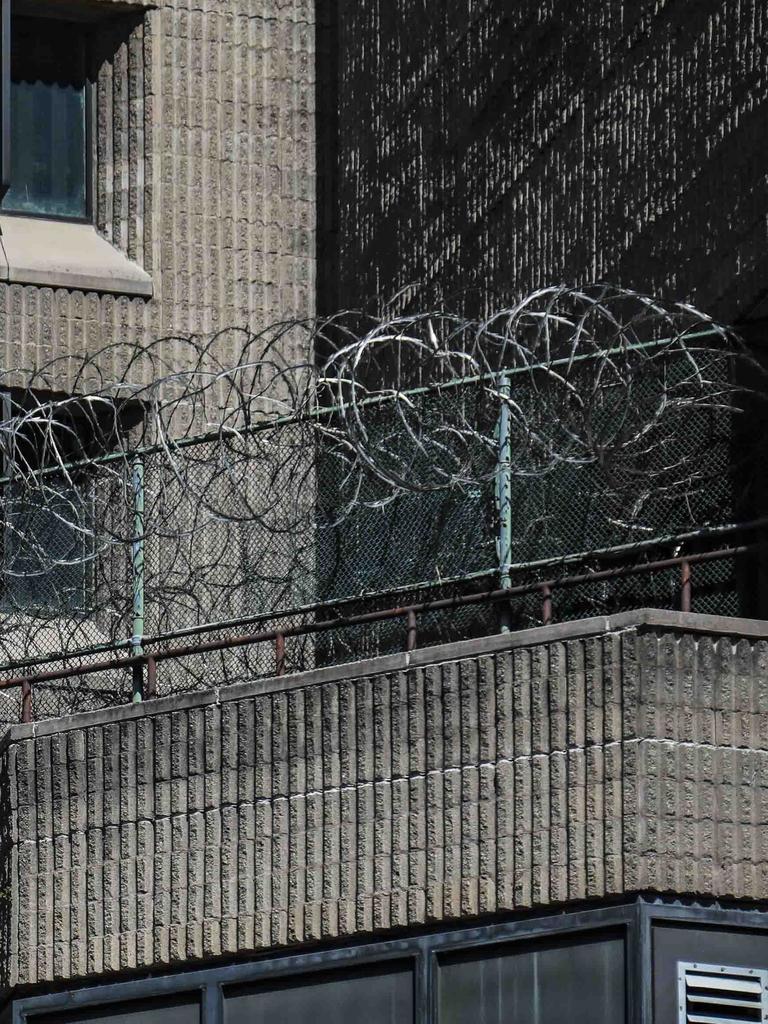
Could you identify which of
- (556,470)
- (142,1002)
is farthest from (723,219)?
(142,1002)

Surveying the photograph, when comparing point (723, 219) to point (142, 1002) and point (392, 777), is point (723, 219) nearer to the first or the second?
point (392, 777)

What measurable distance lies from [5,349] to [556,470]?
6425 millimetres

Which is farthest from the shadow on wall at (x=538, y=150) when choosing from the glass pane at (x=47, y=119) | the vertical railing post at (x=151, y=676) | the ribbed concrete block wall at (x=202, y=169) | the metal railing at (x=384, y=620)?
the vertical railing post at (x=151, y=676)

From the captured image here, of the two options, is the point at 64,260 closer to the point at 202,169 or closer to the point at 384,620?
the point at 202,169

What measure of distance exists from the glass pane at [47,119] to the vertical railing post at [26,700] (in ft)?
18.4

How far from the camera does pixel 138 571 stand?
17.3m

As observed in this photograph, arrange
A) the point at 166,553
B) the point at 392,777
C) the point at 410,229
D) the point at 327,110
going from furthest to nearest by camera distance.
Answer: the point at 327,110 < the point at 410,229 < the point at 166,553 < the point at 392,777

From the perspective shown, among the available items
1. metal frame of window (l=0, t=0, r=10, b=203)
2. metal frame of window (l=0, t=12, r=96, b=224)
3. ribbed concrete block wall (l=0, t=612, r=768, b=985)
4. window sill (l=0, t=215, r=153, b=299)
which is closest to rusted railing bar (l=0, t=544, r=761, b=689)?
ribbed concrete block wall (l=0, t=612, r=768, b=985)

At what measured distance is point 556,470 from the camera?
631 inches

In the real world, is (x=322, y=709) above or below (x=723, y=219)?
below

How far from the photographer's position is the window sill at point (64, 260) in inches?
856

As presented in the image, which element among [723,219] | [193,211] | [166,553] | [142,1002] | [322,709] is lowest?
[142,1002]

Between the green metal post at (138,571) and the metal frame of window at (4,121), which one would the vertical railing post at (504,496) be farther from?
the metal frame of window at (4,121)

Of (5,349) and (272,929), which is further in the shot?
(5,349)
